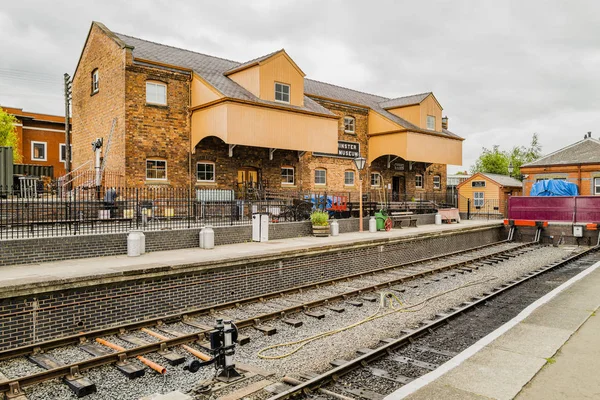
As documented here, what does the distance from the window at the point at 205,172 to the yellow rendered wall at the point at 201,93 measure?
299cm

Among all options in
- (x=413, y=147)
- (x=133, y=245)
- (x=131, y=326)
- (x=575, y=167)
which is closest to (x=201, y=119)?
(x=133, y=245)

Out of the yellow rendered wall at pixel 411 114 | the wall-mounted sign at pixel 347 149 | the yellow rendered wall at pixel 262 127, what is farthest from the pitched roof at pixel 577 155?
the yellow rendered wall at pixel 262 127

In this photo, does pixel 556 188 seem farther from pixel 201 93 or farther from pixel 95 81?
pixel 95 81

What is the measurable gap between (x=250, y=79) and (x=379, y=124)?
36.5 ft

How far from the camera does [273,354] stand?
269 inches

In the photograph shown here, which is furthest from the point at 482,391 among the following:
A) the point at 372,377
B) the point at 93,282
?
the point at 93,282

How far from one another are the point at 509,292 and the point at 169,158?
50.8 feet

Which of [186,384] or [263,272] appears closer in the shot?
[186,384]

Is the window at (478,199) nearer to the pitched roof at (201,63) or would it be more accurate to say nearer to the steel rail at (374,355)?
the pitched roof at (201,63)

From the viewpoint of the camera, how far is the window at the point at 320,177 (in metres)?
27.3

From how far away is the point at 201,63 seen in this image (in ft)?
78.0

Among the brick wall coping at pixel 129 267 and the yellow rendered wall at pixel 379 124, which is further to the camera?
the yellow rendered wall at pixel 379 124

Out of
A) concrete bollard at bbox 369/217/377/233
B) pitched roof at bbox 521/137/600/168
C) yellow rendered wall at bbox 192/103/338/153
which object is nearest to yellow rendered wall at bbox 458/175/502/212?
pitched roof at bbox 521/137/600/168

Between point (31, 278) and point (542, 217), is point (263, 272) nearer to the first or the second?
point (31, 278)
